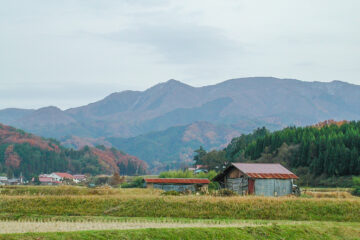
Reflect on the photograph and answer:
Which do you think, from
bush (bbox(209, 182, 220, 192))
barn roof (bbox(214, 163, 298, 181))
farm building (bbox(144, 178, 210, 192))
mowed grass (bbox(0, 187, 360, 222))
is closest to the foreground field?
mowed grass (bbox(0, 187, 360, 222))

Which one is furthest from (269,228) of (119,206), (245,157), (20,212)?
(245,157)

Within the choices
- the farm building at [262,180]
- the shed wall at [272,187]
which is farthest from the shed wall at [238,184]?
the shed wall at [272,187]

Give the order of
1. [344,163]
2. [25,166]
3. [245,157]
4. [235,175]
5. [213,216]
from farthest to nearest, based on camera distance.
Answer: [25,166], [245,157], [344,163], [235,175], [213,216]

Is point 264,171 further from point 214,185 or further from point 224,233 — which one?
point 224,233

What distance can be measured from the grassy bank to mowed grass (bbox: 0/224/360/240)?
528 centimetres

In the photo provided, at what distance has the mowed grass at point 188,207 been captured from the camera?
3469cm

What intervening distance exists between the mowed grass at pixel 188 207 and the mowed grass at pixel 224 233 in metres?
5.33

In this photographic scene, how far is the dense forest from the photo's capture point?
270ft

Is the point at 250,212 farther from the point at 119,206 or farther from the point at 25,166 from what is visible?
the point at 25,166

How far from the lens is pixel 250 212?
3506cm

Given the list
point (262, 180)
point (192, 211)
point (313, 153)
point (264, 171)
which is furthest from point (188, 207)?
point (313, 153)

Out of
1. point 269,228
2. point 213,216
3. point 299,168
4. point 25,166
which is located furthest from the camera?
point 25,166

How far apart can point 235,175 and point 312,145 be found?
40.9 metres

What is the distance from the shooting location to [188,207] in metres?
35.4
